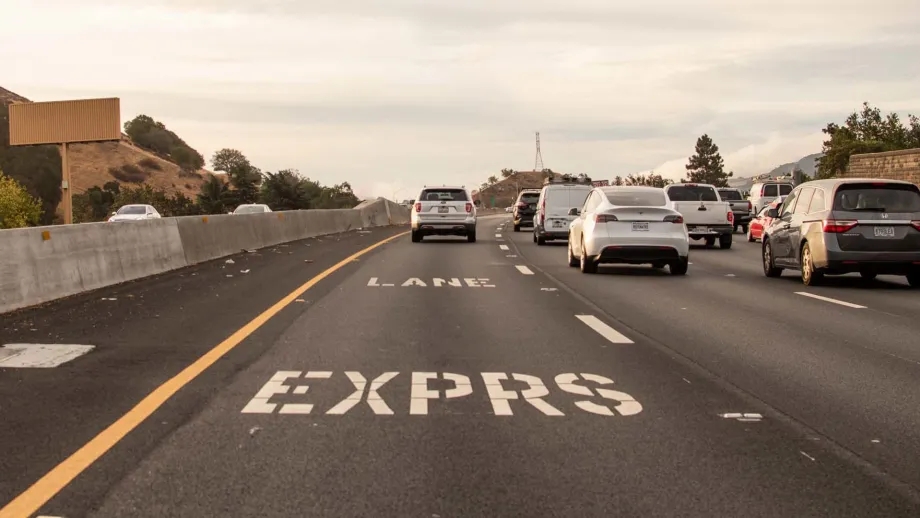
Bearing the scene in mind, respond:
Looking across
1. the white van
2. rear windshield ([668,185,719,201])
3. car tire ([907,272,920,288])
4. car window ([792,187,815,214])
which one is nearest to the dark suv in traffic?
the white van

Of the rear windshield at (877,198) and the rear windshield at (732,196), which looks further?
the rear windshield at (732,196)

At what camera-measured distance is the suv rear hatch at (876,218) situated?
16.0 meters

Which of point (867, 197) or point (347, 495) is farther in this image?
point (867, 197)

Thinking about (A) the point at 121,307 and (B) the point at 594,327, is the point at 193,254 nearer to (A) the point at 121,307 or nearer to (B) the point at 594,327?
(A) the point at 121,307

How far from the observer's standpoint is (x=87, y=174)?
152m

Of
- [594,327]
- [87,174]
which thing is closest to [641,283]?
[594,327]

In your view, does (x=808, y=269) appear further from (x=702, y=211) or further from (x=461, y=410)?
(x=702, y=211)

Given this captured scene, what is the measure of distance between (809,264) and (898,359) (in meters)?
7.95

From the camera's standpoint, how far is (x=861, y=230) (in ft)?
52.5

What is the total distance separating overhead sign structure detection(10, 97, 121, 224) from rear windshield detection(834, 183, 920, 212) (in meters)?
66.2

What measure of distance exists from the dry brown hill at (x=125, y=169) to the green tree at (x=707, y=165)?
88.0m

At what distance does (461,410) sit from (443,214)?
23787mm

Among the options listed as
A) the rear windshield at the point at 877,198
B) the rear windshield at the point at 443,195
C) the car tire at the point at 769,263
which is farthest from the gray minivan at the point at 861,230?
the rear windshield at the point at 443,195

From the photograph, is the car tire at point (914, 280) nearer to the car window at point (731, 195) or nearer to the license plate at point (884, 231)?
the license plate at point (884, 231)
